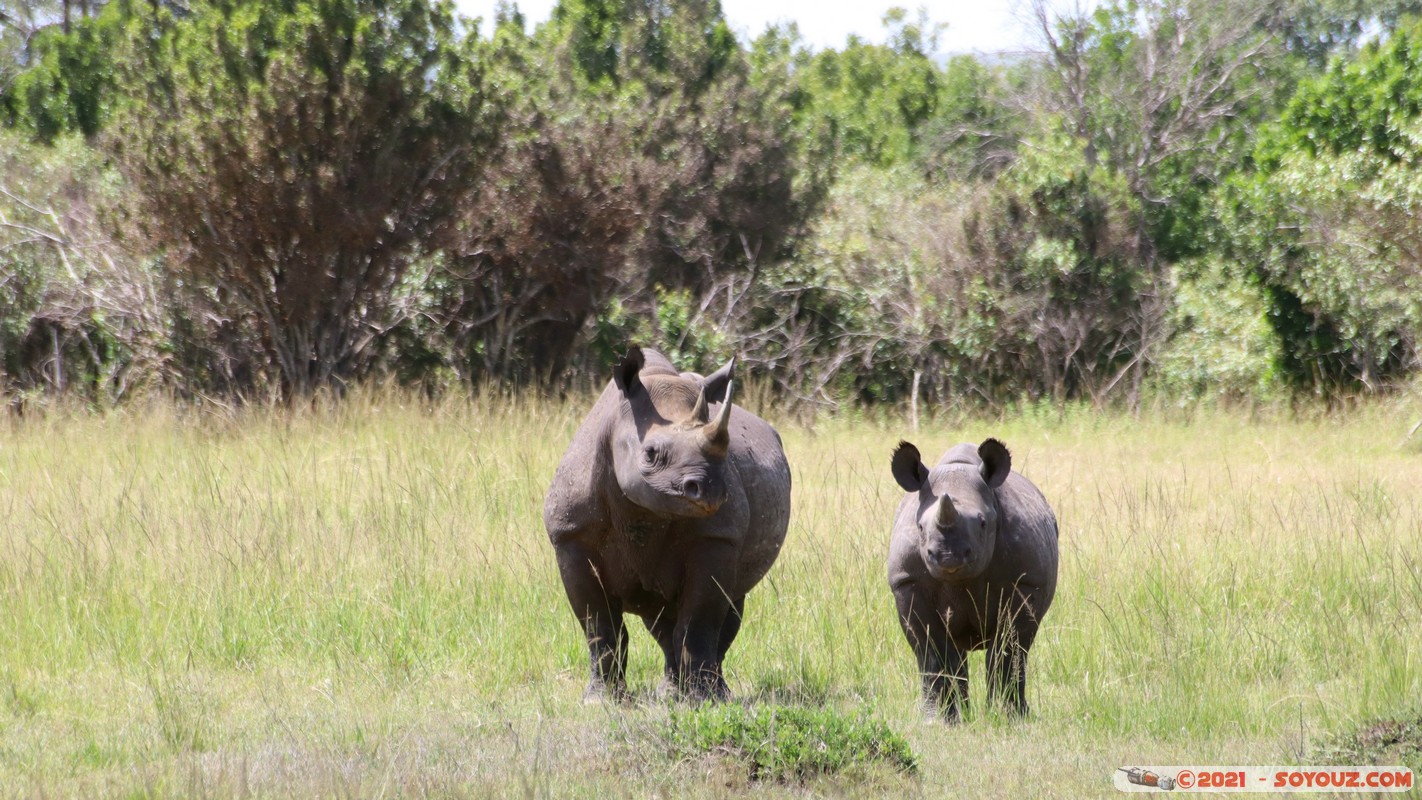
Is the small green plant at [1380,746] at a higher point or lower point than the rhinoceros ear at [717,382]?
lower

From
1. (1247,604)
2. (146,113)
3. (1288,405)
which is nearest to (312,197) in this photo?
(146,113)

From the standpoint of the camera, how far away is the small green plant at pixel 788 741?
15.4ft

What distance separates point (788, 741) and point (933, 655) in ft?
3.11

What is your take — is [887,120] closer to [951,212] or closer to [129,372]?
[951,212]

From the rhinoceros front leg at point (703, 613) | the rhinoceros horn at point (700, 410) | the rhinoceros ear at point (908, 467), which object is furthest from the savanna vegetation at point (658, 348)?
the rhinoceros horn at point (700, 410)

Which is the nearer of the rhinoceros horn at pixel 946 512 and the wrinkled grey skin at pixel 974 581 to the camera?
the rhinoceros horn at pixel 946 512

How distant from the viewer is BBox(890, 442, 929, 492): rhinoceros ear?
5.41 meters

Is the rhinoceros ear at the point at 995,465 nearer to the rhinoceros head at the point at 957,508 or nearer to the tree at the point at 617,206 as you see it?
the rhinoceros head at the point at 957,508

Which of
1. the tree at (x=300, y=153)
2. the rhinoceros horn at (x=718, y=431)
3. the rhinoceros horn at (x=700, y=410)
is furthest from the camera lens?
the tree at (x=300, y=153)

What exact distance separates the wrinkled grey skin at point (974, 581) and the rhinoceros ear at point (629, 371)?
103cm

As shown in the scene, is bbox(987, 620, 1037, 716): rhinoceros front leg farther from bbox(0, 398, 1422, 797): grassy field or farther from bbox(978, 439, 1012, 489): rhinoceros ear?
bbox(978, 439, 1012, 489): rhinoceros ear

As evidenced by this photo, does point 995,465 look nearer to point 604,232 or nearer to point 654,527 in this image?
point 654,527

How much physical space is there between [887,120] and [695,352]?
14.7m

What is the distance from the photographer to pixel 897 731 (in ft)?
17.4
